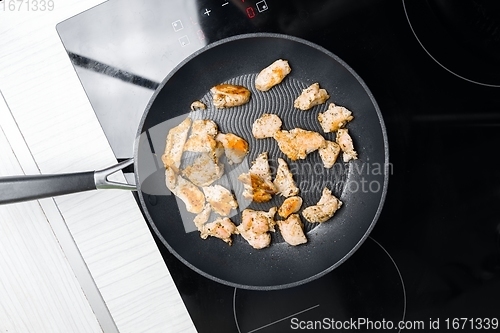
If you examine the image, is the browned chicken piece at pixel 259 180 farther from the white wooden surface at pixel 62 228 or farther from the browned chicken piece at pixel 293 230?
the white wooden surface at pixel 62 228

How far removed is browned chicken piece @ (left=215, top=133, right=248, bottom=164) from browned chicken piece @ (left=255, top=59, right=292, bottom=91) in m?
0.10

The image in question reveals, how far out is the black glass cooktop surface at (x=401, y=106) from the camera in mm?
742

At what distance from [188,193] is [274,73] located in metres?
0.25

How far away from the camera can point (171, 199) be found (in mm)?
783

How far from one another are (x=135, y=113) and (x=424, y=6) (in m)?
0.51

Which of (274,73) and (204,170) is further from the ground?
(274,73)

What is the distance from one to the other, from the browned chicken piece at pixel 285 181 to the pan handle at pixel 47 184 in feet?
0.85

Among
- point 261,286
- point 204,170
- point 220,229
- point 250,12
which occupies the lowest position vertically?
point 261,286

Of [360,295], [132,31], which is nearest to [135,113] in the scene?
[132,31]

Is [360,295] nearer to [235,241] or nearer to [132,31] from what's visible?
[235,241]

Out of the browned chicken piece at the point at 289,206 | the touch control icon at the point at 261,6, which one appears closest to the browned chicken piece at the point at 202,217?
the browned chicken piece at the point at 289,206

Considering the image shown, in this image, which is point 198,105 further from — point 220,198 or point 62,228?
point 62,228

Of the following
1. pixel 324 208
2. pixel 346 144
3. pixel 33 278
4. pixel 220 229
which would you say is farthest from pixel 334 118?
pixel 33 278

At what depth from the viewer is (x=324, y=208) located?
75 centimetres
